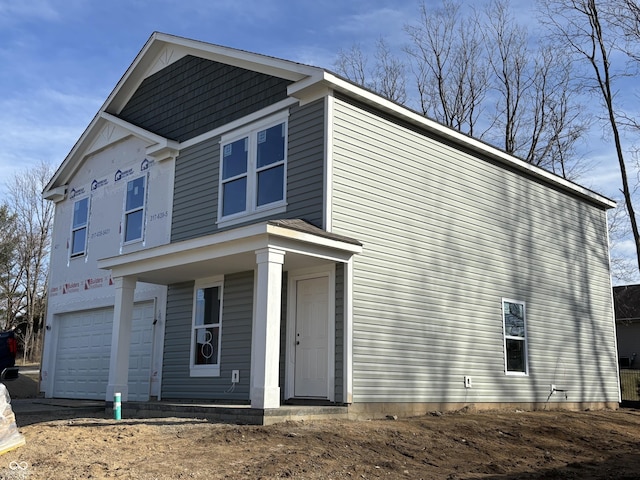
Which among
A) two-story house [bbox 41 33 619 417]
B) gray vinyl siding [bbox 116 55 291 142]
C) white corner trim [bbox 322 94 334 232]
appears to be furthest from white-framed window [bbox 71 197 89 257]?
white corner trim [bbox 322 94 334 232]

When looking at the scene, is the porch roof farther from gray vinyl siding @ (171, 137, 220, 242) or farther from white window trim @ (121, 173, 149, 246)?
white window trim @ (121, 173, 149, 246)

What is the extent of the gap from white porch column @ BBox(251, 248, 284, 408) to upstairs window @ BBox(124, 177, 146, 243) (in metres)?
5.99

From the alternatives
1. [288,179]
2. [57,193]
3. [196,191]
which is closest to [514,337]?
[288,179]

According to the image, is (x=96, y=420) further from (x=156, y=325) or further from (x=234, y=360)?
(x=156, y=325)

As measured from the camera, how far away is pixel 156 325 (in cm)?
1377

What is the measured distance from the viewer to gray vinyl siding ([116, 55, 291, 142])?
12.6 m

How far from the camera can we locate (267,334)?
9.38 meters

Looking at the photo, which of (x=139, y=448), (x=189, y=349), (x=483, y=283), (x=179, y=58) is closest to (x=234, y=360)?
(x=189, y=349)

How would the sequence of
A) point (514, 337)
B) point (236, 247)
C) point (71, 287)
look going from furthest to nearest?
point (71, 287) < point (514, 337) < point (236, 247)

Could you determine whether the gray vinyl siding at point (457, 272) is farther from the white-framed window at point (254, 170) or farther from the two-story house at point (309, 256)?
the white-framed window at point (254, 170)

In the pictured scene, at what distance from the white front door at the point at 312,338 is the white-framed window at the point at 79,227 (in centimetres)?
744

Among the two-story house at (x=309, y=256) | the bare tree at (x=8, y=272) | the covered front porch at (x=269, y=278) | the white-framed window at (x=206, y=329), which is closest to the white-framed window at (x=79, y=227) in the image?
the two-story house at (x=309, y=256)

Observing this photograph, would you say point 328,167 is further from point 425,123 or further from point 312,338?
point 312,338

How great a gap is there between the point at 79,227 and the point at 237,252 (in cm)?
830
